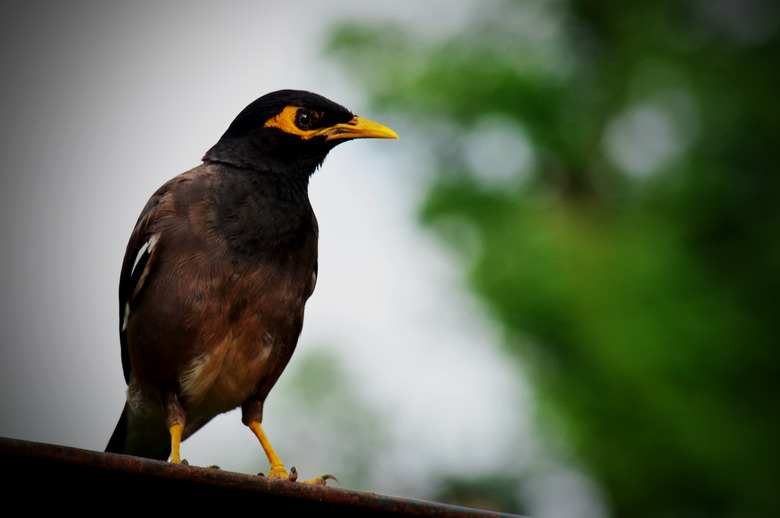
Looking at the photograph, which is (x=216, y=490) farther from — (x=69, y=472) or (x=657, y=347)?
(x=657, y=347)

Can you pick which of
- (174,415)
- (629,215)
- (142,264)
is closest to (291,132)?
(142,264)

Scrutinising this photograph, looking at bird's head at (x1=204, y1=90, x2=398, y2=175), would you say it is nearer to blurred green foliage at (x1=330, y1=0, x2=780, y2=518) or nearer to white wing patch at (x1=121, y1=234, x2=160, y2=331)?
white wing patch at (x1=121, y1=234, x2=160, y2=331)

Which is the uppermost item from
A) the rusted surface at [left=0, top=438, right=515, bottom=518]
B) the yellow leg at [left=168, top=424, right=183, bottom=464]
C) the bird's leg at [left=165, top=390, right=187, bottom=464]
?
the bird's leg at [left=165, top=390, right=187, bottom=464]

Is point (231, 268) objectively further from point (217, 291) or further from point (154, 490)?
point (154, 490)

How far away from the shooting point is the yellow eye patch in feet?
12.5

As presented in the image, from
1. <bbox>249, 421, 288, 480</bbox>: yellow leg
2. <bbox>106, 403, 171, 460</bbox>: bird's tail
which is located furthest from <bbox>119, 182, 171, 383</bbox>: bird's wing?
<bbox>249, 421, 288, 480</bbox>: yellow leg

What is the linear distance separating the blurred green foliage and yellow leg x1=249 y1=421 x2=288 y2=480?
4376mm

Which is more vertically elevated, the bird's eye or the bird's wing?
the bird's eye

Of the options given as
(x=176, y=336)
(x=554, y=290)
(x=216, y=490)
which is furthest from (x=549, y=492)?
(x=216, y=490)

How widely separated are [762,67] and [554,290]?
3.36m

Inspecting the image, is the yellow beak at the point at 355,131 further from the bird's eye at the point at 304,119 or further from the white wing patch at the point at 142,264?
the white wing patch at the point at 142,264

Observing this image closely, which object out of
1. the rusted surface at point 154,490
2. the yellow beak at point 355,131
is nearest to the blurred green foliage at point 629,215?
the yellow beak at point 355,131

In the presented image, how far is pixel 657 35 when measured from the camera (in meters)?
8.98

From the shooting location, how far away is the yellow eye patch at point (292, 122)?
382 centimetres
